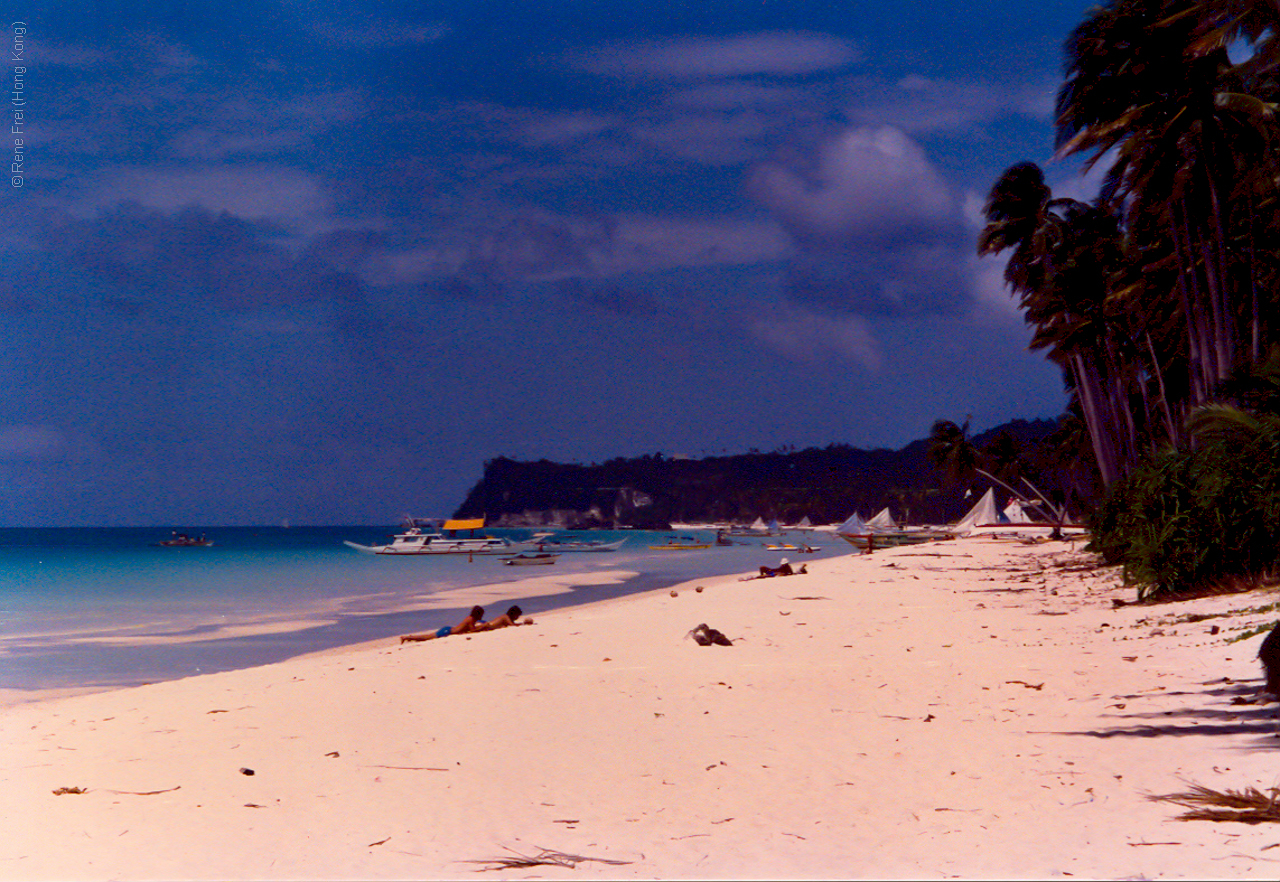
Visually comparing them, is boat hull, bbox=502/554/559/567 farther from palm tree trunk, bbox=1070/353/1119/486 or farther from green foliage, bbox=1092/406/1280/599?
green foliage, bbox=1092/406/1280/599

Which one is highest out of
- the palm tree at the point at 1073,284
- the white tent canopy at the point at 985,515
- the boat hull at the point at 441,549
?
the palm tree at the point at 1073,284

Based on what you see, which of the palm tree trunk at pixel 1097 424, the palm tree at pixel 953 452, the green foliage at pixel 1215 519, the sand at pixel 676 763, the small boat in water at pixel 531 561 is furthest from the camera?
the palm tree at pixel 953 452

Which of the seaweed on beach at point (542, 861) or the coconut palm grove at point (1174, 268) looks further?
the coconut palm grove at point (1174, 268)

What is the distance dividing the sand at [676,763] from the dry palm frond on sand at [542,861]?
0.04 metres

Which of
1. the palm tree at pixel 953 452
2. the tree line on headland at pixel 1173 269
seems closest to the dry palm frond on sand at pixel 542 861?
the tree line on headland at pixel 1173 269

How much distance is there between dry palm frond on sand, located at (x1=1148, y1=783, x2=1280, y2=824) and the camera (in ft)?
15.8

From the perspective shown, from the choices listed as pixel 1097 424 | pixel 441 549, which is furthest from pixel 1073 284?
pixel 441 549

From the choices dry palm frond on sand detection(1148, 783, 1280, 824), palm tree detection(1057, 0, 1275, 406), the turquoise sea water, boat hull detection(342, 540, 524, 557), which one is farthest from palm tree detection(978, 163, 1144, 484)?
boat hull detection(342, 540, 524, 557)

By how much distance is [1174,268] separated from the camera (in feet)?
105

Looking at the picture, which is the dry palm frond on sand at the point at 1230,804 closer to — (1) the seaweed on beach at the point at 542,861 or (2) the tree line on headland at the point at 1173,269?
(1) the seaweed on beach at the point at 542,861

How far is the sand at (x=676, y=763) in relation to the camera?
4.86 m

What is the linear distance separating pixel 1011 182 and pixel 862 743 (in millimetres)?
43119

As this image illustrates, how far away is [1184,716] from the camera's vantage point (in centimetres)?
747

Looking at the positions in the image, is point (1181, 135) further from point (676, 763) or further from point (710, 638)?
point (676, 763)
